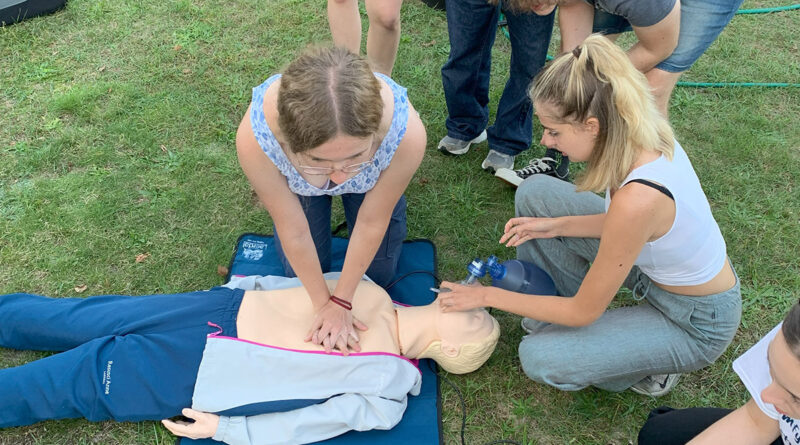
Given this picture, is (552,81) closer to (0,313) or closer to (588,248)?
(588,248)

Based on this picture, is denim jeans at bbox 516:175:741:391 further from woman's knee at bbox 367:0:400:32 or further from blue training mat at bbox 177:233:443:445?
woman's knee at bbox 367:0:400:32

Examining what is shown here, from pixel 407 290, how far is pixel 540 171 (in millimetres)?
1185

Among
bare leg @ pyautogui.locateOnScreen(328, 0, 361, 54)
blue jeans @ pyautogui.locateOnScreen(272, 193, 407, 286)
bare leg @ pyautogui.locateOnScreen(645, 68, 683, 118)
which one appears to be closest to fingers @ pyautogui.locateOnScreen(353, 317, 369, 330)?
blue jeans @ pyautogui.locateOnScreen(272, 193, 407, 286)

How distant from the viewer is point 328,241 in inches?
120

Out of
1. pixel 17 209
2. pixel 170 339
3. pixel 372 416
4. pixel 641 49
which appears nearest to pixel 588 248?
pixel 641 49

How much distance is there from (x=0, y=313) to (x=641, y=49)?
3216mm

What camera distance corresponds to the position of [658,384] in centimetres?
272

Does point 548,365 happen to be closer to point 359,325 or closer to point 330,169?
point 359,325

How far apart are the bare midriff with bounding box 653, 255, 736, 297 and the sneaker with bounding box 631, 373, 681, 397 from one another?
535 mm

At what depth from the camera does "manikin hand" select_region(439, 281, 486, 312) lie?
2545 millimetres

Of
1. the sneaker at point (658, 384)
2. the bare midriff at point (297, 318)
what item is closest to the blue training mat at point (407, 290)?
the bare midriff at point (297, 318)

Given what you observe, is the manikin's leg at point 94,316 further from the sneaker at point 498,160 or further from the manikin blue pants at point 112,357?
the sneaker at point 498,160

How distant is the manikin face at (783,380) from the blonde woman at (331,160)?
1.32 meters

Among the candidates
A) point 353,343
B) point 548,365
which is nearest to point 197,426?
point 353,343
